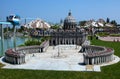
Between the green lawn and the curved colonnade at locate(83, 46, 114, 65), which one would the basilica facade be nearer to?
the curved colonnade at locate(83, 46, 114, 65)

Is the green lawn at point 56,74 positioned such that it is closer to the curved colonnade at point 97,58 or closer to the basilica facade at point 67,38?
the curved colonnade at point 97,58

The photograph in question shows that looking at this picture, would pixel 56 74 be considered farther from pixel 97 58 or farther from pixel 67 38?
pixel 67 38

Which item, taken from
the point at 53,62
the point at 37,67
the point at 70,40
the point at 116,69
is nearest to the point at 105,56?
the point at 116,69

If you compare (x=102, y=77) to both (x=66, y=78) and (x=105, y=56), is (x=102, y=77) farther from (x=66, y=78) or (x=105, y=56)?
(x=105, y=56)

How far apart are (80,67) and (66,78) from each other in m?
7.86

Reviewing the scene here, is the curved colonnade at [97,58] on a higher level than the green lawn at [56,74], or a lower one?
higher

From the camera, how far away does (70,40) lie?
3250 inches

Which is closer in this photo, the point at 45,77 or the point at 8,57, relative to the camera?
the point at 45,77

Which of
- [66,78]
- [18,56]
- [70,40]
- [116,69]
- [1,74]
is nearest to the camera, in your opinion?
[66,78]

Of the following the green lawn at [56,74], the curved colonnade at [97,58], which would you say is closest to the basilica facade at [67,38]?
the curved colonnade at [97,58]

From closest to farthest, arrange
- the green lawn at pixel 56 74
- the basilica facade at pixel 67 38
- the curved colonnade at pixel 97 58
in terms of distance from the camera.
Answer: the green lawn at pixel 56 74 → the curved colonnade at pixel 97 58 → the basilica facade at pixel 67 38

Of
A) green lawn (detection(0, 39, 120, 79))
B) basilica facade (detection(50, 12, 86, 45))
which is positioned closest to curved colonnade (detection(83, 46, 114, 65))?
green lawn (detection(0, 39, 120, 79))

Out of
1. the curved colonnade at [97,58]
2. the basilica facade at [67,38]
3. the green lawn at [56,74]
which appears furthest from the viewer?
the basilica facade at [67,38]

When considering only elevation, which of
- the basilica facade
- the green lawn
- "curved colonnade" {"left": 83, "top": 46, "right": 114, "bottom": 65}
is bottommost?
the green lawn
